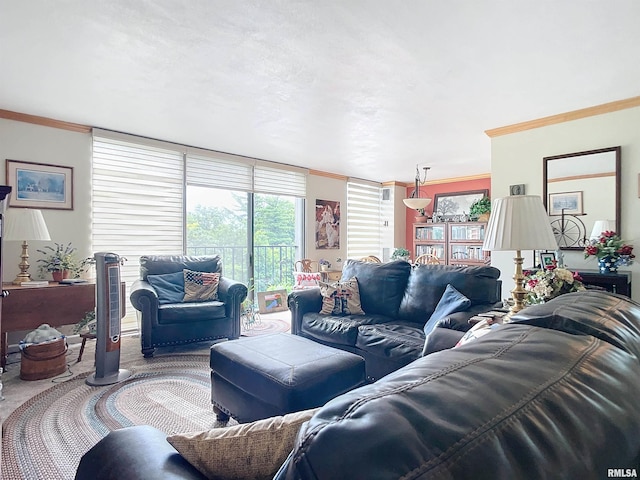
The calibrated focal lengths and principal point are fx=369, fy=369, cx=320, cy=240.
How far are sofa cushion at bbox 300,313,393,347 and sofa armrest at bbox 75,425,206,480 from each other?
1.95 metres

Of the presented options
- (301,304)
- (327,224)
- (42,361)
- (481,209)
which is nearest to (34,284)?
(42,361)

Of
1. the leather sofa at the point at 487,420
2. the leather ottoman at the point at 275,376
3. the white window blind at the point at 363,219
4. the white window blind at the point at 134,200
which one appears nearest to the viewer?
the leather sofa at the point at 487,420

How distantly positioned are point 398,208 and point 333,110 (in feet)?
14.4

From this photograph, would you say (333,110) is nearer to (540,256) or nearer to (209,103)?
(209,103)

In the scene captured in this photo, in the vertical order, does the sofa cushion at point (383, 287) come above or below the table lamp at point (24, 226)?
below

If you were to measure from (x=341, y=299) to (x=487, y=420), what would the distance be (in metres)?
2.81

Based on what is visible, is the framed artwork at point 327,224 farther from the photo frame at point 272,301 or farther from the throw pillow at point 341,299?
the throw pillow at point 341,299

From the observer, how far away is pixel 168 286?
12.5ft

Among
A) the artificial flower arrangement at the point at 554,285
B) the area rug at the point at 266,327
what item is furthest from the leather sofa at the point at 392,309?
the area rug at the point at 266,327

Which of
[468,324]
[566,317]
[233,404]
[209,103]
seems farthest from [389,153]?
[566,317]

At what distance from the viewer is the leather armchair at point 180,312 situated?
11.0ft

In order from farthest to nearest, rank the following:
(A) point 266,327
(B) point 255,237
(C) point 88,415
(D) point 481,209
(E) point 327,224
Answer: (E) point 327,224
(D) point 481,209
(B) point 255,237
(A) point 266,327
(C) point 88,415

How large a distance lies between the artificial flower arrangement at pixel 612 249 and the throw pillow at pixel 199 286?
3573 millimetres

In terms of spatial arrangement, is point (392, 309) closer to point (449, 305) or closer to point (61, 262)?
point (449, 305)
